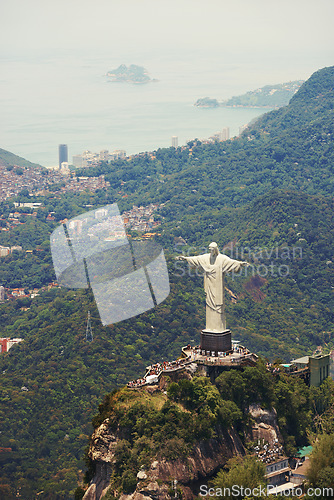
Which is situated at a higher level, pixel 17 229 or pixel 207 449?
pixel 207 449

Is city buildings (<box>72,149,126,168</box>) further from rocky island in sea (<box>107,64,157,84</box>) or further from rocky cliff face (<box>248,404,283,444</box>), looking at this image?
rocky cliff face (<box>248,404,283,444</box>)

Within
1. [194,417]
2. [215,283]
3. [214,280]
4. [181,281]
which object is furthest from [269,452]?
[181,281]

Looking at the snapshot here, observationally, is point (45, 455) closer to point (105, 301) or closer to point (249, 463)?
point (105, 301)

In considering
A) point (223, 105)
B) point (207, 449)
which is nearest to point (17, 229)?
point (223, 105)

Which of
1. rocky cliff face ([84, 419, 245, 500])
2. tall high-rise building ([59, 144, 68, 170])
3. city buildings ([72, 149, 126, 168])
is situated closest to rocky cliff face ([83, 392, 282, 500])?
rocky cliff face ([84, 419, 245, 500])

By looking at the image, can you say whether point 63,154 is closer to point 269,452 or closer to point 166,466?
point 269,452
